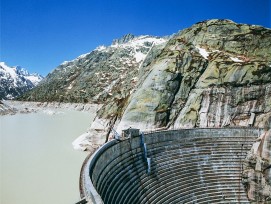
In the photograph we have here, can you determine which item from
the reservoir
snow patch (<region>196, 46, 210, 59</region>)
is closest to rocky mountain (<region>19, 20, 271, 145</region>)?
snow patch (<region>196, 46, 210, 59</region>)

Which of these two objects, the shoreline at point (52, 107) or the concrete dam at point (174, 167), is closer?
the concrete dam at point (174, 167)

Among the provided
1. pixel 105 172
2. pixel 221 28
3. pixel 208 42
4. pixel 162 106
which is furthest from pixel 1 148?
pixel 221 28

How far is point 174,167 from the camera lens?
34688 millimetres

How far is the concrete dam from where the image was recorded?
26688mm

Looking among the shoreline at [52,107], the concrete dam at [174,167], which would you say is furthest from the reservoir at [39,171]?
the shoreline at [52,107]

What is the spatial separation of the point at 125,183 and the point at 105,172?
279 centimetres

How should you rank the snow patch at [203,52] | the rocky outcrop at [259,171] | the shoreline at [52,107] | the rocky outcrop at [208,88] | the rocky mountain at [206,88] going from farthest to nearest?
the shoreline at [52,107] < the snow patch at [203,52] < the rocky mountain at [206,88] < the rocky outcrop at [208,88] < the rocky outcrop at [259,171]

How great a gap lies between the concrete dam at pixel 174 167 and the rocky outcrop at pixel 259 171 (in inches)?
41.3

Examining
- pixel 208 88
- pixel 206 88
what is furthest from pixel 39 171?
pixel 208 88

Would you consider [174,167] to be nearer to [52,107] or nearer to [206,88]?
[206,88]

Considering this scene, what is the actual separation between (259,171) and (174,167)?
9.88 metres

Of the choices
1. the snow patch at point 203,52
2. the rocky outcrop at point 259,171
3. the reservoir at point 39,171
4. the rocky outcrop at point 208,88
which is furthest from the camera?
the snow patch at point 203,52

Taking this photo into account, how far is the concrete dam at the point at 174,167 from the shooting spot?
2669cm

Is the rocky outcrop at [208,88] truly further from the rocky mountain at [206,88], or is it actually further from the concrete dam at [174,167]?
the concrete dam at [174,167]
